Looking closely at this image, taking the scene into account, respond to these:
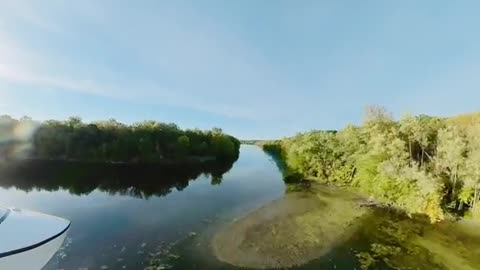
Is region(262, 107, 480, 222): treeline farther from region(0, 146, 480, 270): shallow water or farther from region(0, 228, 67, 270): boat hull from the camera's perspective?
region(0, 228, 67, 270): boat hull

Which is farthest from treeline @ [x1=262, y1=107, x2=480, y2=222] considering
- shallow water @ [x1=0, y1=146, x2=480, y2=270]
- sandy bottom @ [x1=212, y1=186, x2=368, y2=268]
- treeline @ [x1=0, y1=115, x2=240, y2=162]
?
treeline @ [x1=0, y1=115, x2=240, y2=162]

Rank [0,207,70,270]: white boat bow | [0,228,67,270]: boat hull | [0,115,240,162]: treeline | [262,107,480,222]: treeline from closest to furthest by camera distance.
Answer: [0,228,67,270]: boat hull, [0,207,70,270]: white boat bow, [262,107,480,222]: treeline, [0,115,240,162]: treeline

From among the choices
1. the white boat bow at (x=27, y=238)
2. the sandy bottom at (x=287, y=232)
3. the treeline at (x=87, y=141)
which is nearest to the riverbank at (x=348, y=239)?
the sandy bottom at (x=287, y=232)

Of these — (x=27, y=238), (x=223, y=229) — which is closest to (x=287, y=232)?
(x=223, y=229)

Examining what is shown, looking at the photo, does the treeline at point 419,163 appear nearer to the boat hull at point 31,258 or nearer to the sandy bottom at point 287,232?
the sandy bottom at point 287,232

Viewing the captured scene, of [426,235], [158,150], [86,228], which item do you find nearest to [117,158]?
[158,150]

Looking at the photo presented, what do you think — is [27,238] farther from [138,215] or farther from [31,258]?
[138,215]

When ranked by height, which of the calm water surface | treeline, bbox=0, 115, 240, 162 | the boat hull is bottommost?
the calm water surface
